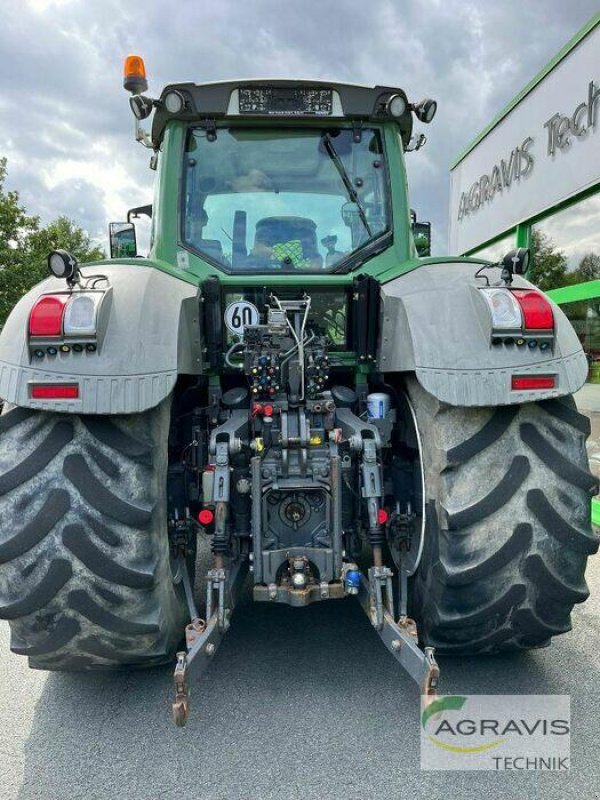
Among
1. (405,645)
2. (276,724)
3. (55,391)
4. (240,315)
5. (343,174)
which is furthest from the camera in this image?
(343,174)

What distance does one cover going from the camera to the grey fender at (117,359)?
2203mm

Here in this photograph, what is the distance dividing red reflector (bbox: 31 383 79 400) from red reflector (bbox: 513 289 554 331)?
1757 mm

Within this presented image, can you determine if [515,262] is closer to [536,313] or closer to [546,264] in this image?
[536,313]

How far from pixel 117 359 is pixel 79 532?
0.67 metres

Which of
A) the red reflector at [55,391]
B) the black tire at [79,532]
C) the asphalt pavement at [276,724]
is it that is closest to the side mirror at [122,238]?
the black tire at [79,532]

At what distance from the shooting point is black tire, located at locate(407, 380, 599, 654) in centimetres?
240

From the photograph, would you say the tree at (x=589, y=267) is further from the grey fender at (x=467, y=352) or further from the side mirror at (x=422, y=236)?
the grey fender at (x=467, y=352)

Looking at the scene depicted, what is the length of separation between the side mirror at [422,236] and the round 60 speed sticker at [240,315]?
Answer: 1.57 metres

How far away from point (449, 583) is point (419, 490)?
56cm

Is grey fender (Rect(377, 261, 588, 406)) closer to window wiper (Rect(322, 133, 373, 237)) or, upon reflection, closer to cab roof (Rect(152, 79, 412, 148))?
window wiper (Rect(322, 133, 373, 237))

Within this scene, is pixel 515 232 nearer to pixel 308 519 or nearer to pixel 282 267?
pixel 282 267

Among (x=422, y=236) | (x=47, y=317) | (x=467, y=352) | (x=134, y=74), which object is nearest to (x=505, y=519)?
(x=467, y=352)

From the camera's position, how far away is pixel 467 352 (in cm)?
237

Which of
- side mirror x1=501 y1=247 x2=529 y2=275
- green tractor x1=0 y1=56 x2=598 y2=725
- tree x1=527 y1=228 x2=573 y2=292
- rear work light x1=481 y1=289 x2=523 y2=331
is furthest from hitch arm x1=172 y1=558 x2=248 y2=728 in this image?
tree x1=527 y1=228 x2=573 y2=292
